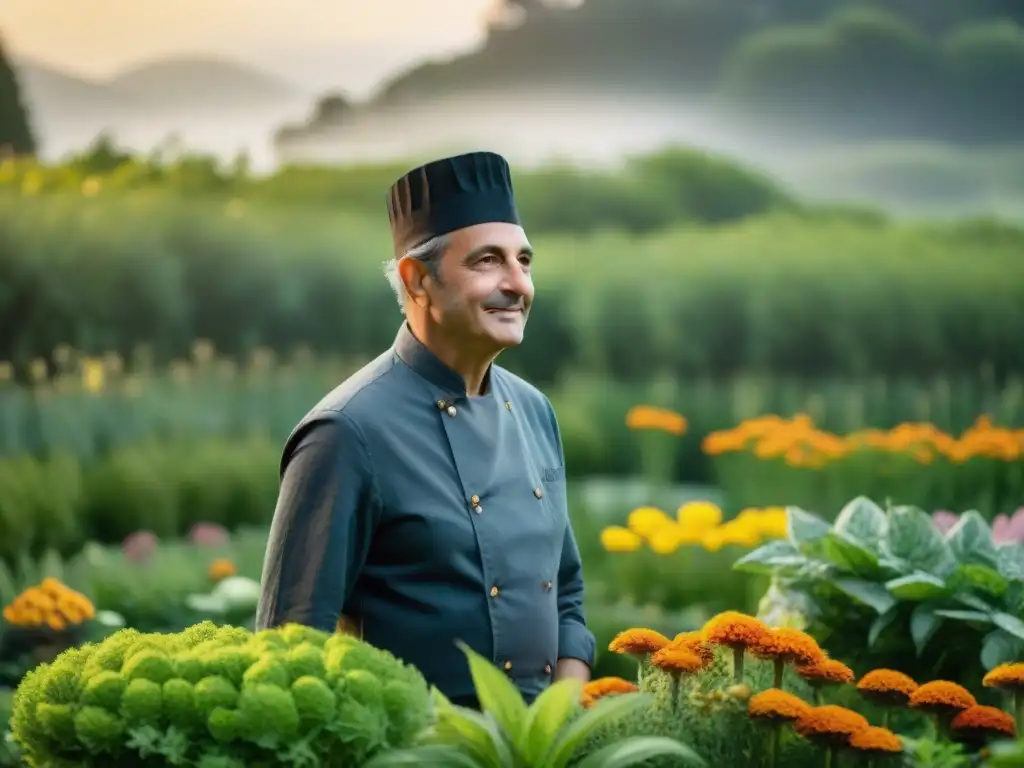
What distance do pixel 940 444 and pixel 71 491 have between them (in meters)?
3.33

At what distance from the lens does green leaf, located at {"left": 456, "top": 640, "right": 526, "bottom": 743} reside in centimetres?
172

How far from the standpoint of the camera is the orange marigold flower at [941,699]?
6.64 ft

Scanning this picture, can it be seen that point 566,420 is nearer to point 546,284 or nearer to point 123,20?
point 546,284

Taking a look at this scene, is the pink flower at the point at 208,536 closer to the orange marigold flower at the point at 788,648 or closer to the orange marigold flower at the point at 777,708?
the orange marigold flower at the point at 788,648

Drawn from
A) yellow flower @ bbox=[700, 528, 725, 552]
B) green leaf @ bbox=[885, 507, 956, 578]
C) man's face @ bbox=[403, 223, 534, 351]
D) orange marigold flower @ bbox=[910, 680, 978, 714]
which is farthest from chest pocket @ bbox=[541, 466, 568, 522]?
yellow flower @ bbox=[700, 528, 725, 552]

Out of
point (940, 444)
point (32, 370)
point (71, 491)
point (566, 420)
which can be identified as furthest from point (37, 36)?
point (940, 444)

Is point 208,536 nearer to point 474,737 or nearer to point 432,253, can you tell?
point 432,253

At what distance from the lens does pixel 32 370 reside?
6730 mm

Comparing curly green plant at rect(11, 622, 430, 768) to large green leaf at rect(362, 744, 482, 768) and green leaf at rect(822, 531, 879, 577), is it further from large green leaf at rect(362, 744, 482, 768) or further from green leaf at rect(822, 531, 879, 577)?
green leaf at rect(822, 531, 879, 577)

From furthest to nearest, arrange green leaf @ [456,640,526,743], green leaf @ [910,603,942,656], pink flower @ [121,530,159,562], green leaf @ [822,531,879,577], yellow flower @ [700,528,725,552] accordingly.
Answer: pink flower @ [121,530,159,562] < yellow flower @ [700,528,725,552] < green leaf @ [822,531,879,577] < green leaf @ [910,603,942,656] < green leaf @ [456,640,526,743]

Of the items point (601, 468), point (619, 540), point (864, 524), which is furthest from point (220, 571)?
point (864, 524)

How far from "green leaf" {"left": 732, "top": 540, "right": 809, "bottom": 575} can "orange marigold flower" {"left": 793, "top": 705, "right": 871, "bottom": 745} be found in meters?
1.38

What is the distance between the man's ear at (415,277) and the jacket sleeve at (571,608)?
327 millimetres

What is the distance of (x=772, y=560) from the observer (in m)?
3.21
